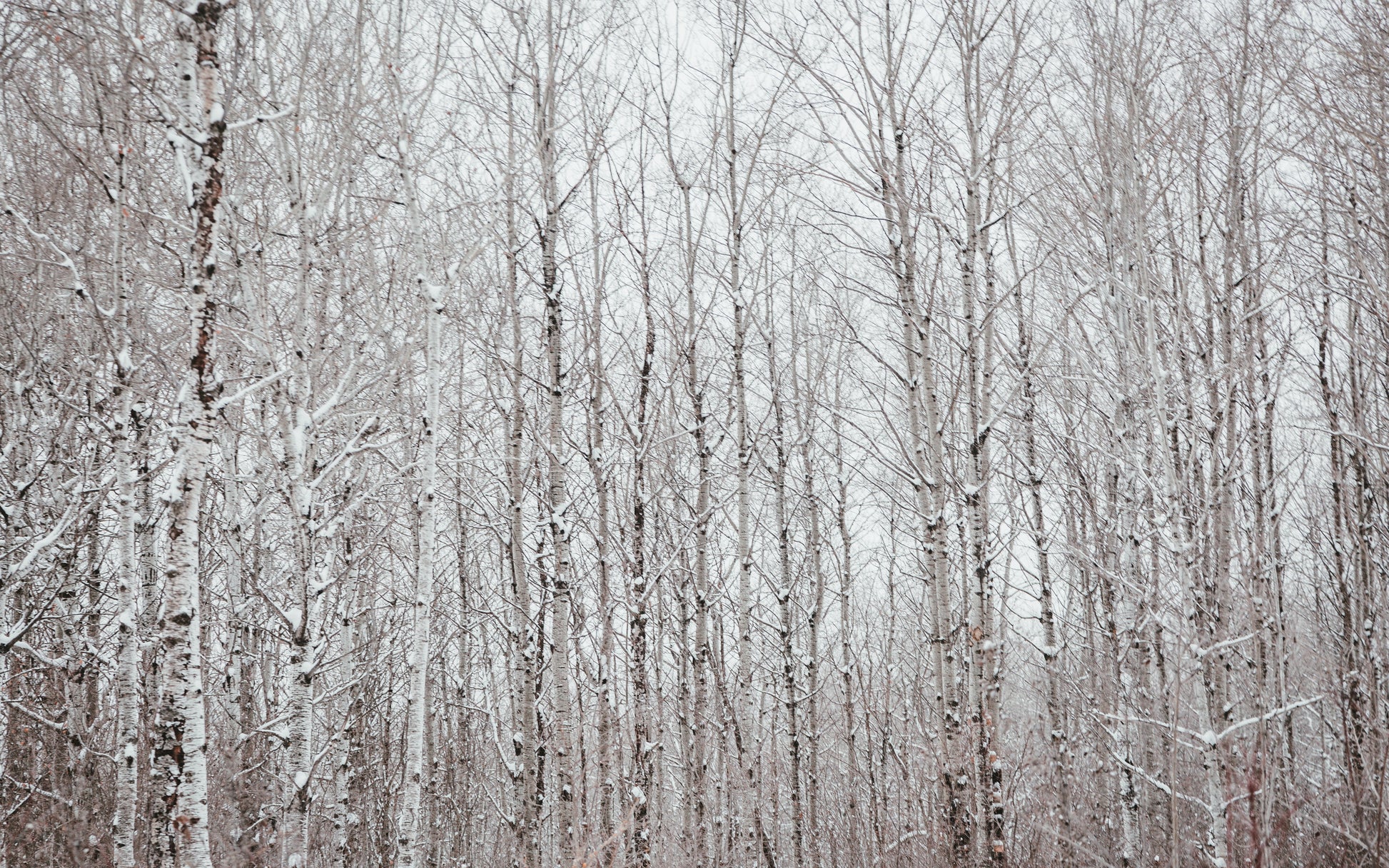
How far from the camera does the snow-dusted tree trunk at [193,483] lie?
4.62 m

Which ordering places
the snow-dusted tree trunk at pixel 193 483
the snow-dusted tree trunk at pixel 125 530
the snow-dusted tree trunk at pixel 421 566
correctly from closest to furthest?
the snow-dusted tree trunk at pixel 193 483, the snow-dusted tree trunk at pixel 421 566, the snow-dusted tree trunk at pixel 125 530

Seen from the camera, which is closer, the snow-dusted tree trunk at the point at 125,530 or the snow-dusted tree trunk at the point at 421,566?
the snow-dusted tree trunk at the point at 421,566

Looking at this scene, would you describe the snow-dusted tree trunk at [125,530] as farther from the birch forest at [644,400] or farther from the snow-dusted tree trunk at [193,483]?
the snow-dusted tree trunk at [193,483]

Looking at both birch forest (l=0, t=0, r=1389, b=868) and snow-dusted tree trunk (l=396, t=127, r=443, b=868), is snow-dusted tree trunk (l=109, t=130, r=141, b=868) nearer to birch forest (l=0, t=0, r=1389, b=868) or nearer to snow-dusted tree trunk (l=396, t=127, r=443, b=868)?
birch forest (l=0, t=0, r=1389, b=868)

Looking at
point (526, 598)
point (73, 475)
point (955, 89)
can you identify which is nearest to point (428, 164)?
point (526, 598)

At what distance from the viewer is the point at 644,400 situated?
7.31 metres

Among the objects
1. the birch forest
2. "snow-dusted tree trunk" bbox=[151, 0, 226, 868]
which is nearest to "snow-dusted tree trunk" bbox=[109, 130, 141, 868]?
the birch forest

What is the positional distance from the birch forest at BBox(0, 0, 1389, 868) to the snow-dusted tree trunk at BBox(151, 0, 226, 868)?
0.03 m

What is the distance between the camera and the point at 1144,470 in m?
6.01

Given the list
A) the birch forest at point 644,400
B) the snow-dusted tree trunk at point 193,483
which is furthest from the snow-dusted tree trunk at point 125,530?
the snow-dusted tree trunk at point 193,483

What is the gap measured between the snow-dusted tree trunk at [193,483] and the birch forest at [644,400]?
1.1 inches

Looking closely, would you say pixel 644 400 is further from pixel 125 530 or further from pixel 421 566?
pixel 125 530

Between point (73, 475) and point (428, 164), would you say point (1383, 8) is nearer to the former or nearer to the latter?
point (428, 164)

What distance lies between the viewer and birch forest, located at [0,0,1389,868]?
6035 mm
